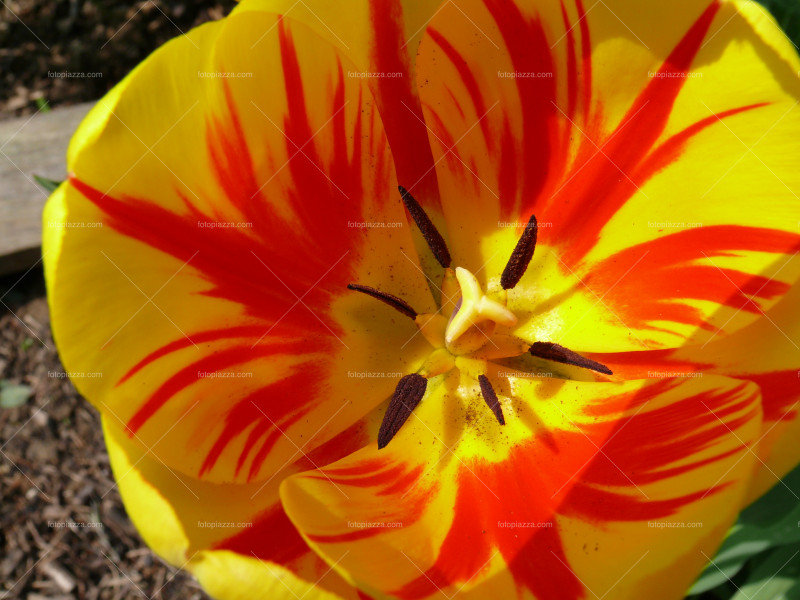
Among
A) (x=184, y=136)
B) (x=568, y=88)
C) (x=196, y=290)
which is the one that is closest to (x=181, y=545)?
(x=196, y=290)

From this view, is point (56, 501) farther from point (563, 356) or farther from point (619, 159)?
point (619, 159)

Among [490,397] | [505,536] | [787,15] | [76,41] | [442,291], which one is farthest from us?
[76,41]

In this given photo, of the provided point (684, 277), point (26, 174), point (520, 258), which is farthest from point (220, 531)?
point (26, 174)

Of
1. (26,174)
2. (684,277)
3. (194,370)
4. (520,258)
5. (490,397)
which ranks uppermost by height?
(684,277)

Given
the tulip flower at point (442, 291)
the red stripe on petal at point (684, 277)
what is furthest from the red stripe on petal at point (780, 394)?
the red stripe on petal at point (684, 277)

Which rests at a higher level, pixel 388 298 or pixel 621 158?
pixel 621 158

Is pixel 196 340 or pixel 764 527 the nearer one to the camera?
pixel 196 340

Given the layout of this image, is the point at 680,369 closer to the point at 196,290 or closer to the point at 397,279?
the point at 397,279

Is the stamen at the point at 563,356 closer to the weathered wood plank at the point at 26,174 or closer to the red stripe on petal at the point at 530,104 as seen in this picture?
the red stripe on petal at the point at 530,104
